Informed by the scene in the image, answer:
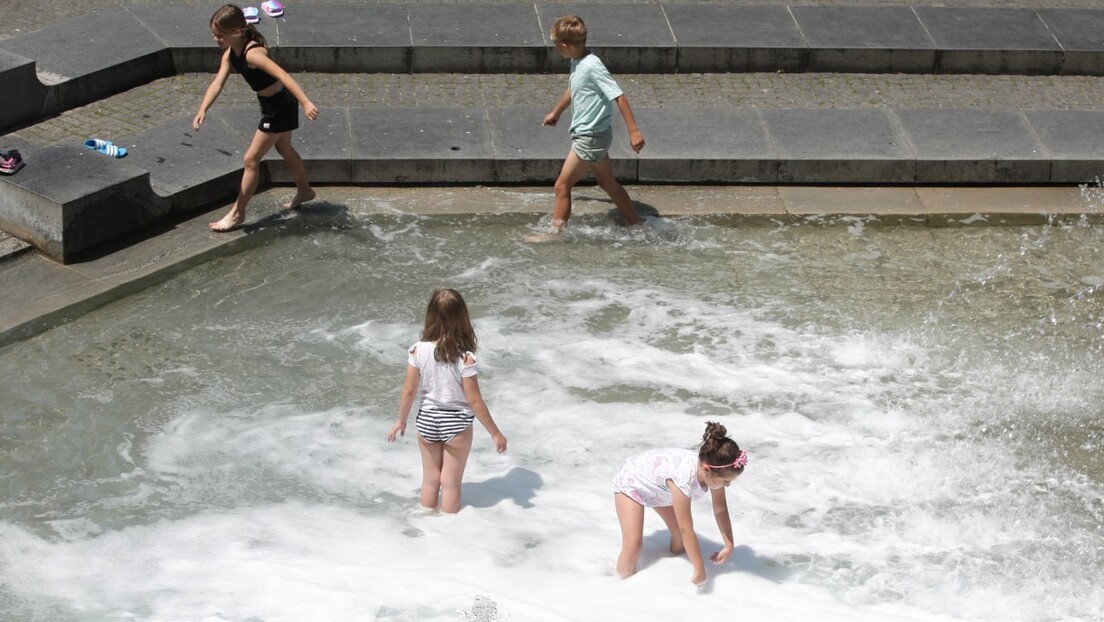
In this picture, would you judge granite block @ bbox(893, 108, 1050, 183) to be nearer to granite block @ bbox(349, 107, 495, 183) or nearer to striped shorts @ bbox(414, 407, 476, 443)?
granite block @ bbox(349, 107, 495, 183)

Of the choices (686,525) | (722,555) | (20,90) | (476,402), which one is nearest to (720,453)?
(686,525)

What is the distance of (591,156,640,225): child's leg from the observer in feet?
31.0

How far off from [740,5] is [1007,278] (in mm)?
4564

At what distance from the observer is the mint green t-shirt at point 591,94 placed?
903 centimetres

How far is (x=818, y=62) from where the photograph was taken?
39.4ft

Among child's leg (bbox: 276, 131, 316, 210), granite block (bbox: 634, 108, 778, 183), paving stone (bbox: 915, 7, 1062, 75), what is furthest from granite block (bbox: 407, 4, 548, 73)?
paving stone (bbox: 915, 7, 1062, 75)

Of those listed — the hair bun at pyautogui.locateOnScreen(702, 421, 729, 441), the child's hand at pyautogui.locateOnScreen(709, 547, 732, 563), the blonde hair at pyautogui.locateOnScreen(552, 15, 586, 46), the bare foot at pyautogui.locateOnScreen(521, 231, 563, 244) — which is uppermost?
the blonde hair at pyautogui.locateOnScreen(552, 15, 586, 46)

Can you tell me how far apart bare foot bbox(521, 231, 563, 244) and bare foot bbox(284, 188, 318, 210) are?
165 centimetres

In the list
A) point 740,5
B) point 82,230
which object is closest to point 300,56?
point 82,230

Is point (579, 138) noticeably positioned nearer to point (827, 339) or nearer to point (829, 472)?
point (827, 339)

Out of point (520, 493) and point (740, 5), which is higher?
point (740, 5)

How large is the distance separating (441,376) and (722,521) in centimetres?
150

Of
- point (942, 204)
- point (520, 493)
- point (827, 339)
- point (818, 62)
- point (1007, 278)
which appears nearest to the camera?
point (520, 493)

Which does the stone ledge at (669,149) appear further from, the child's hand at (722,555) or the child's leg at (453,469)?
the child's hand at (722,555)
